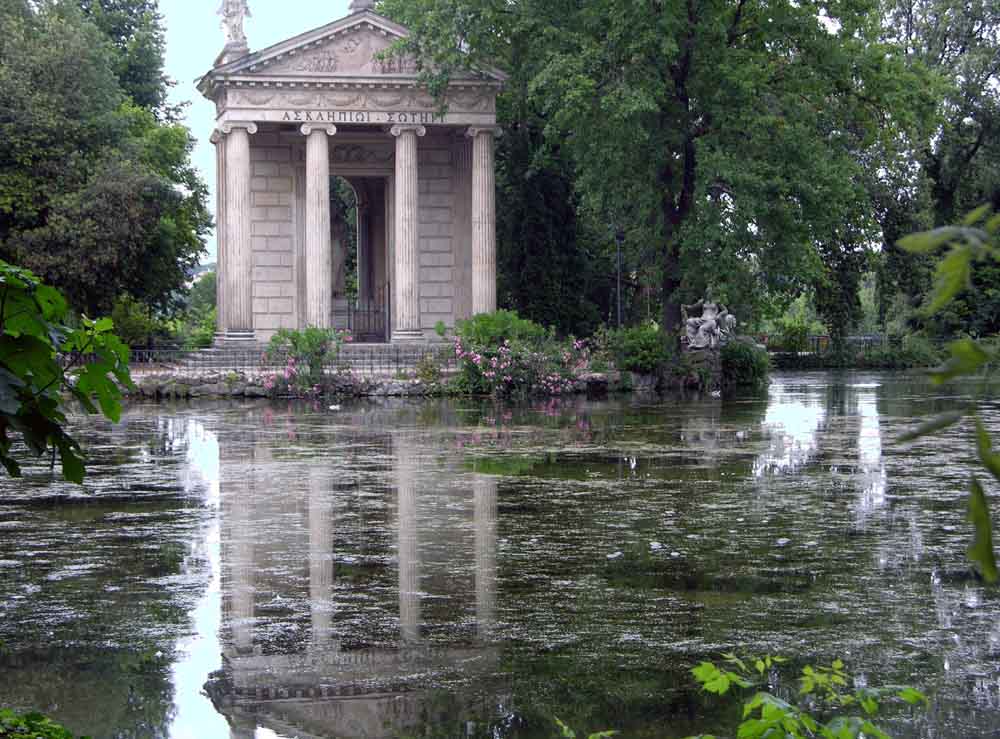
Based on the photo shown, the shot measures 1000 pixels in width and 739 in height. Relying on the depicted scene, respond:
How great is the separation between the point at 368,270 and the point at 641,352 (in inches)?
602

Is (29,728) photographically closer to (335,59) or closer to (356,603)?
(356,603)

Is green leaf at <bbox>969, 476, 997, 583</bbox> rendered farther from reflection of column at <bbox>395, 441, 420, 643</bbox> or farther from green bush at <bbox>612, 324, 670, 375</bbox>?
green bush at <bbox>612, 324, 670, 375</bbox>

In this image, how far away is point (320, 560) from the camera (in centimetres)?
1024

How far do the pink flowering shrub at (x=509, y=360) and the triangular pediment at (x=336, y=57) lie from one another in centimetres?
974

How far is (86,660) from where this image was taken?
7.16 meters

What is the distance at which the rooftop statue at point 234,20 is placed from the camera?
135 ft

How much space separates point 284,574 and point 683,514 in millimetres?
4185

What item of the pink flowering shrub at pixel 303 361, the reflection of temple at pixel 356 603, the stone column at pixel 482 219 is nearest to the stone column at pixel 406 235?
the stone column at pixel 482 219

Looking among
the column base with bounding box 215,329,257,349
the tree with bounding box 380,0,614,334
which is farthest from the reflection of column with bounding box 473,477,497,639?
the tree with bounding box 380,0,614,334

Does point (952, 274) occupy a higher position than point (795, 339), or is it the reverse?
point (952, 274)

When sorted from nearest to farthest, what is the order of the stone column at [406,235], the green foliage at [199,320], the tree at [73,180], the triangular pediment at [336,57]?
the tree at [73,180] → the triangular pediment at [336,57] → the stone column at [406,235] → the green foliage at [199,320]

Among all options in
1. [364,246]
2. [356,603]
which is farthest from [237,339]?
[356,603]

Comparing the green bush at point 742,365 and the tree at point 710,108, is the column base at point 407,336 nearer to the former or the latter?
the tree at point 710,108

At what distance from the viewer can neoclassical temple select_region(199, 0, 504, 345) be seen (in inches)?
1586
